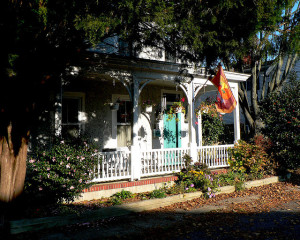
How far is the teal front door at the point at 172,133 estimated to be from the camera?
39.1ft

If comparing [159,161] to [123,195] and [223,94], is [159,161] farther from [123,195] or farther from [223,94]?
[223,94]

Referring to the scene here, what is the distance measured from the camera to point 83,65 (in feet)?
26.6

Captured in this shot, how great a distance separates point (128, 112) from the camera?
1114cm

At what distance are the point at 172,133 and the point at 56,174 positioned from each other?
6443mm

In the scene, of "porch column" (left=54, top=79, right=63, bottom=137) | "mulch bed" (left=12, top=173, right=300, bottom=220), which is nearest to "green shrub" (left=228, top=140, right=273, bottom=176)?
"mulch bed" (left=12, top=173, right=300, bottom=220)

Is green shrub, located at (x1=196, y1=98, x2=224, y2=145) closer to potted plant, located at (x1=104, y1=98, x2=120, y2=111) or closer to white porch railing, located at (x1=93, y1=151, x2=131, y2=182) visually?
potted plant, located at (x1=104, y1=98, x2=120, y2=111)

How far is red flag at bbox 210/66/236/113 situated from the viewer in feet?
30.1

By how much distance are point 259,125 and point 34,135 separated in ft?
32.3

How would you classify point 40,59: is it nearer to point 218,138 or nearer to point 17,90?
point 17,90

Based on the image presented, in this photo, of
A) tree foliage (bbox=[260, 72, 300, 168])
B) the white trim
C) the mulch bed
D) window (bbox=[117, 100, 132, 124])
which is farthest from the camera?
window (bbox=[117, 100, 132, 124])

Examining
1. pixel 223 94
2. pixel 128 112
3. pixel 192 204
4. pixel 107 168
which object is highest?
pixel 223 94

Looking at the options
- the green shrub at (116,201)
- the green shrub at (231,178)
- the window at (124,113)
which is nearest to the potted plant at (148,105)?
the window at (124,113)

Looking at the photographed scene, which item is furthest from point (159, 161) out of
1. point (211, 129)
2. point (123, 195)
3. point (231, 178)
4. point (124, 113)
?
point (211, 129)

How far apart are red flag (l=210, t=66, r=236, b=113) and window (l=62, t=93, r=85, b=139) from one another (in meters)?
4.46
